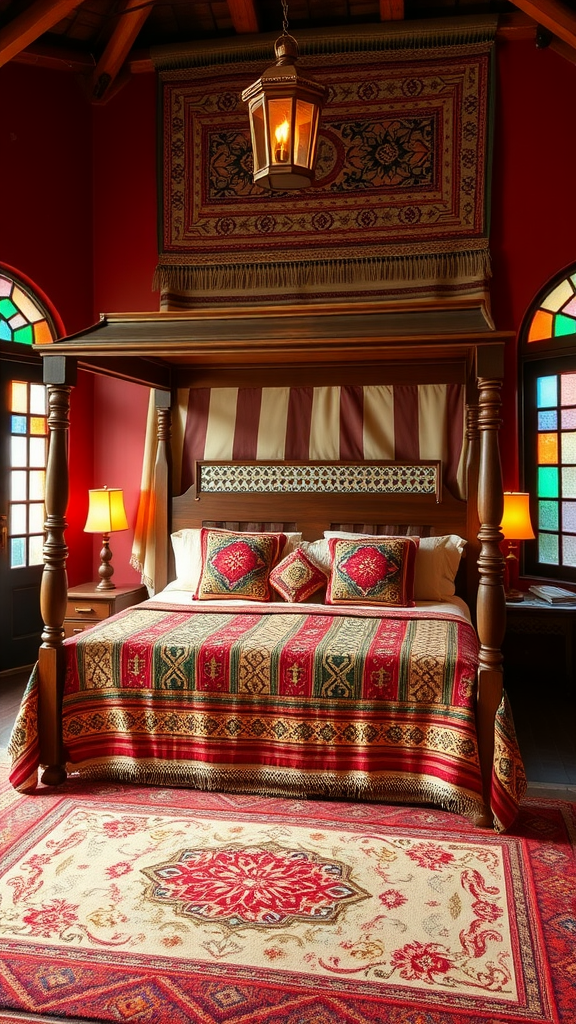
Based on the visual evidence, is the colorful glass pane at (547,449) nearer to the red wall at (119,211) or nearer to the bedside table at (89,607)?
the red wall at (119,211)

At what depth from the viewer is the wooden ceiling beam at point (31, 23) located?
4.35 m

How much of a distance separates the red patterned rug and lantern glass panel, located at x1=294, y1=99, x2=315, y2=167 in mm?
2576

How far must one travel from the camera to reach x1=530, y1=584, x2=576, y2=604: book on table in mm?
4762

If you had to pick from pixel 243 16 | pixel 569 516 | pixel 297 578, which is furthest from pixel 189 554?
pixel 243 16

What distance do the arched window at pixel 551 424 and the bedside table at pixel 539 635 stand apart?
467 millimetres

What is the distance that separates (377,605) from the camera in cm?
437

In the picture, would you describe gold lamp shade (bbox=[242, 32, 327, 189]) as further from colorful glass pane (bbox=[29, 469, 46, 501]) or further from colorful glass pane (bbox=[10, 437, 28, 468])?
colorful glass pane (bbox=[29, 469, 46, 501])

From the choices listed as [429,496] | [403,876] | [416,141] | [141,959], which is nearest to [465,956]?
[403,876]

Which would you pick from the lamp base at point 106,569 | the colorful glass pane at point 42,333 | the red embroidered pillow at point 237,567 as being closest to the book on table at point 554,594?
the red embroidered pillow at point 237,567

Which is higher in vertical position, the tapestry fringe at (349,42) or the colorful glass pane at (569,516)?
the tapestry fringe at (349,42)

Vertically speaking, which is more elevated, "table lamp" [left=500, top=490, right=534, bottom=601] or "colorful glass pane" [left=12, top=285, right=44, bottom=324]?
"colorful glass pane" [left=12, top=285, right=44, bottom=324]

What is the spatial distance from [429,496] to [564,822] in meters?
2.28

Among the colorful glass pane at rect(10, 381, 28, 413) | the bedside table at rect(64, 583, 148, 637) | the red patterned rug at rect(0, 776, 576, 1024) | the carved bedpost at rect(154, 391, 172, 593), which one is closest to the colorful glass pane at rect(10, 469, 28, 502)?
the colorful glass pane at rect(10, 381, 28, 413)

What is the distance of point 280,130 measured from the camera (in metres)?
2.96
